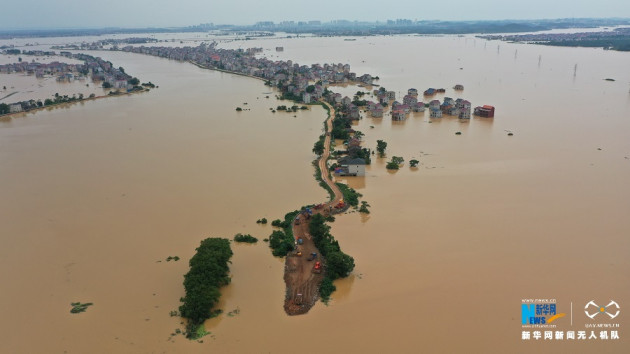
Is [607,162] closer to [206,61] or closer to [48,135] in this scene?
[48,135]

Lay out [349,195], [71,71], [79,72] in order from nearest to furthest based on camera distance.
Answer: [349,195], [79,72], [71,71]

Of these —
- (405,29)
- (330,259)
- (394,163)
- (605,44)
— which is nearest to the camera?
(330,259)

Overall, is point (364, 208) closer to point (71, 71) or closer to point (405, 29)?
point (71, 71)

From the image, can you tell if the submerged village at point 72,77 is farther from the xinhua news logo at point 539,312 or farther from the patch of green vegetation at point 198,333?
the xinhua news logo at point 539,312

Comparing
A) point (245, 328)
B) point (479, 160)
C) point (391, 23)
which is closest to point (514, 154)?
point (479, 160)

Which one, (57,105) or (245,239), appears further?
(57,105)

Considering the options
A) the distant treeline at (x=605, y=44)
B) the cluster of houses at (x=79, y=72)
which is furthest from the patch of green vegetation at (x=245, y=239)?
the distant treeline at (x=605, y=44)

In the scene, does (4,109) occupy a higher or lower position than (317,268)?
higher

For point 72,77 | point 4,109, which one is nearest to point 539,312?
point 4,109
